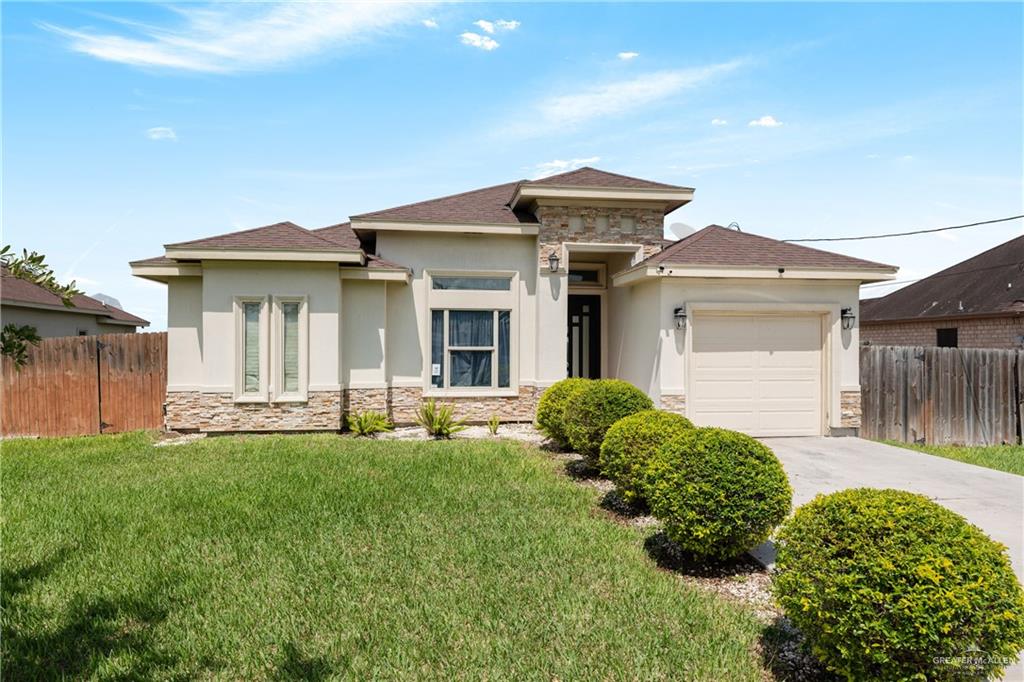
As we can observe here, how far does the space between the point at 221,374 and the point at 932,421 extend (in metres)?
14.1

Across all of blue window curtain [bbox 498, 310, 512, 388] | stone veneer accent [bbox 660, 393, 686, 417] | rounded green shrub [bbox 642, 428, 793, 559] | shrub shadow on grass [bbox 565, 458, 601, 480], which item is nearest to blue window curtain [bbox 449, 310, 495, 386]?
blue window curtain [bbox 498, 310, 512, 388]

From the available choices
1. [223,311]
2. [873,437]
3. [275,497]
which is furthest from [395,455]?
[873,437]

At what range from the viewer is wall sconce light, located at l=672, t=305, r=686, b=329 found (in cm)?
1006

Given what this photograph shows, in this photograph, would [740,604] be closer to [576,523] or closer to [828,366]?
[576,523]

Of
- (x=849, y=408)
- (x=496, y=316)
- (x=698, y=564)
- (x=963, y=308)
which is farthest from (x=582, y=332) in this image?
(x=963, y=308)

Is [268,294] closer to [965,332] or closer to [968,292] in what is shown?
[965,332]

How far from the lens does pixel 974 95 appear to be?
38.7ft

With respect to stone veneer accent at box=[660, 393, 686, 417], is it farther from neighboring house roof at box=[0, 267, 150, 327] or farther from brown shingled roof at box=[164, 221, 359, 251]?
neighboring house roof at box=[0, 267, 150, 327]

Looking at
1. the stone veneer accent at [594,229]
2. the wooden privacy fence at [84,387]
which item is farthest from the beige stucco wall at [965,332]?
the wooden privacy fence at [84,387]

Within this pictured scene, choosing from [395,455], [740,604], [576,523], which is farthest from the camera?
[395,455]

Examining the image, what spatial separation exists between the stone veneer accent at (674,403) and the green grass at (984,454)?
4.36 meters

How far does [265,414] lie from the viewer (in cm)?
1033

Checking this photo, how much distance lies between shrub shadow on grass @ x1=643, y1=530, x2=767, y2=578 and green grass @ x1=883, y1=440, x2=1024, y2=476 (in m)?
6.77

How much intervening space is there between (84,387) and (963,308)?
74.8 feet
